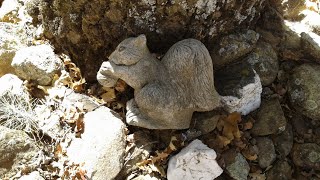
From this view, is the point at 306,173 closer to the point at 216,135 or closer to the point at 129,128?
the point at 216,135

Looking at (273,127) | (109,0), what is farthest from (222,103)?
(109,0)

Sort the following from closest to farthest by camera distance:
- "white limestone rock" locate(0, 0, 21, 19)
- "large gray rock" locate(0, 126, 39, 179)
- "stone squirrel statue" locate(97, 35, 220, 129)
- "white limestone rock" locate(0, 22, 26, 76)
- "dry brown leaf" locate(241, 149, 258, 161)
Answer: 1. "stone squirrel statue" locate(97, 35, 220, 129)
2. "large gray rock" locate(0, 126, 39, 179)
3. "dry brown leaf" locate(241, 149, 258, 161)
4. "white limestone rock" locate(0, 22, 26, 76)
5. "white limestone rock" locate(0, 0, 21, 19)

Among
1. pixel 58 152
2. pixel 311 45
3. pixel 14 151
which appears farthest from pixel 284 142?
pixel 14 151

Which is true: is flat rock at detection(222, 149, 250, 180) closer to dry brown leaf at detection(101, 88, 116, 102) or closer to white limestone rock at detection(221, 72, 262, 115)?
white limestone rock at detection(221, 72, 262, 115)

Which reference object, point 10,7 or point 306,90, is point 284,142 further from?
point 10,7

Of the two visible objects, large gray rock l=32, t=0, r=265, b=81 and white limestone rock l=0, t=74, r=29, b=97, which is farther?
white limestone rock l=0, t=74, r=29, b=97

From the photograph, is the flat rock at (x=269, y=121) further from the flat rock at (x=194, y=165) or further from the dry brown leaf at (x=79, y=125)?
the dry brown leaf at (x=79, y=125)

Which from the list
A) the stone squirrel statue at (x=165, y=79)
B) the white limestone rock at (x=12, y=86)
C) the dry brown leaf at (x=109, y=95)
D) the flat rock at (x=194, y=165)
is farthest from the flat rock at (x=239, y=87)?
the white limestone rock at (x=12, y=86)

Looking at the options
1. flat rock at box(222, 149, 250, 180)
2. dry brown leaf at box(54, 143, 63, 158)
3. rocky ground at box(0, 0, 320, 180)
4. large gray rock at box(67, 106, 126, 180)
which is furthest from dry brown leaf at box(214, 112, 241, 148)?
dry brown leaf at box(54, 143, 63, 158)
